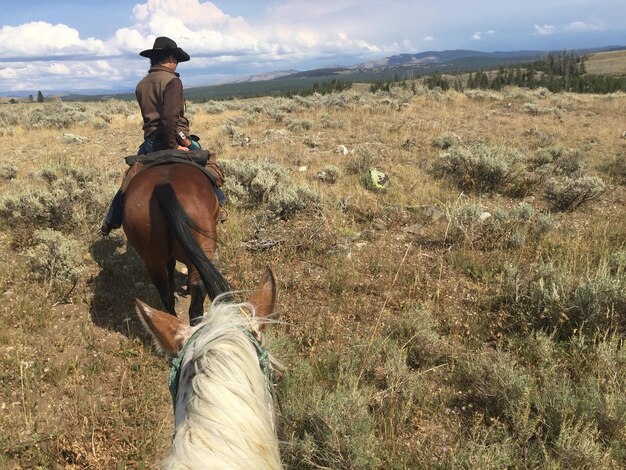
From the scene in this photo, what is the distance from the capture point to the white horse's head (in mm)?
1136

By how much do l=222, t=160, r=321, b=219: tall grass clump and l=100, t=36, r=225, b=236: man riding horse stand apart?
1956 mm

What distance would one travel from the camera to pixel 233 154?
11484 millimetres

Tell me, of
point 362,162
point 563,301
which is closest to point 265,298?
point 563,301

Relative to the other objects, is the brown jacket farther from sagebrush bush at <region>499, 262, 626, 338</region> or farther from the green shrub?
the green shrub

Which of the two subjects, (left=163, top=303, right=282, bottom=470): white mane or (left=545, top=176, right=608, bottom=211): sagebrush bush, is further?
(left=545, top=176, right=608, bottom=211): sagebrush bush

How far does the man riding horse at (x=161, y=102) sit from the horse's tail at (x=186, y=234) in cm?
109

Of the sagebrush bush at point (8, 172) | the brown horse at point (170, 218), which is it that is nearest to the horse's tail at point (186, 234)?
the brown horse at point (170, 218)

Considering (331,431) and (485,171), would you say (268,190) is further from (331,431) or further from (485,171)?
(331,431)

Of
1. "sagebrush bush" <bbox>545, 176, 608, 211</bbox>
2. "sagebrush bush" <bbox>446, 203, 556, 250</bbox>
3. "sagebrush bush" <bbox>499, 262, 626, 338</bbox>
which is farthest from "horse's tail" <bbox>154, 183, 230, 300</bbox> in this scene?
"sagebrush bush" <bbox>545, 176, 608, 211</bbox>

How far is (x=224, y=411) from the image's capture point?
1192 mm

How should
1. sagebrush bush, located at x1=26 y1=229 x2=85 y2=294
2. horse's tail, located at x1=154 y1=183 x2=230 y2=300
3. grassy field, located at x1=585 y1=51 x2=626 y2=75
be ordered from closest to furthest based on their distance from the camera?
Result: horse's tail, located at x1=154 y1=183 x2=230 y2=300
sagebrush bush, located at x1=26 y1=229 x2=85 y2=294
grassy field, located at x1=585 y1=51 x2=626 y2=75

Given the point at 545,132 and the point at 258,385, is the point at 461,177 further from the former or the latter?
the point at 258,385

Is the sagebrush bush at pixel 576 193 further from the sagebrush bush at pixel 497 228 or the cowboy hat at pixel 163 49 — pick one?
the cowboy hat at pixel 163 49

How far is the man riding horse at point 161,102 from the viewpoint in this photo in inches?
181
